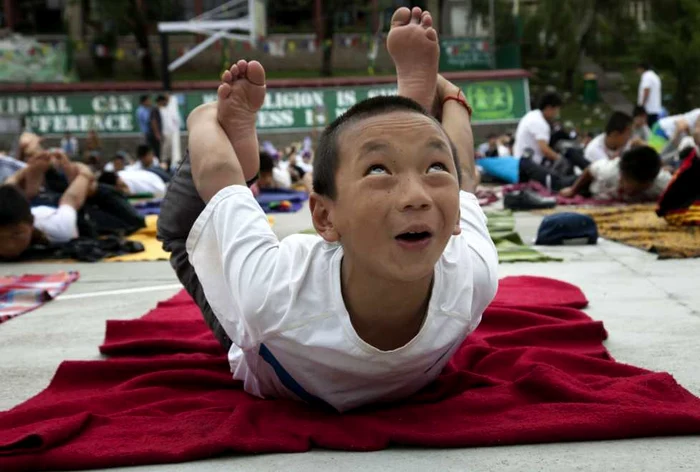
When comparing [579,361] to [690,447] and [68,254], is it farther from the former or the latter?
[68,254]

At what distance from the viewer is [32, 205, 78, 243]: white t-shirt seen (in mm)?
7250

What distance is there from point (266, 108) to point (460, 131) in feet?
63.4

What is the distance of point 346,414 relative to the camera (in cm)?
268

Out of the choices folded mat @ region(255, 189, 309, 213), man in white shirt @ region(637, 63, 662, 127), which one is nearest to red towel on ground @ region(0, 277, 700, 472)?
folded mat @ region(255, 189, 309, 213)

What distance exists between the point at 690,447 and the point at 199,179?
1394 millimetres

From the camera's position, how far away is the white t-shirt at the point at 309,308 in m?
2.51

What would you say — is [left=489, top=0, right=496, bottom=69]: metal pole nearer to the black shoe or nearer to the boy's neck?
the black shoe

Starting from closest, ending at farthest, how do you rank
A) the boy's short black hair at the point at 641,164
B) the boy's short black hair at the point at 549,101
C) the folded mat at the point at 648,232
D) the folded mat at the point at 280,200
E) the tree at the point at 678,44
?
the folded mat at the point at 648,232 < the boy's short black hair at the point at 641,164 < the folded mat at the point at 280,200 < the boy's short black hair at the point at 549,101 < the tree at the point at 678,44

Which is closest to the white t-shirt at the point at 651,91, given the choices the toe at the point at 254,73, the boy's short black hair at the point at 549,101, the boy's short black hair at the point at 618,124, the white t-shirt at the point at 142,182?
the boy's short black hair at the point at 549,101

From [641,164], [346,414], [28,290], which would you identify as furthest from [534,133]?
[346,414]

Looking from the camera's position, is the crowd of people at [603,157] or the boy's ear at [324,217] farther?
the crowd of people at [603,157]

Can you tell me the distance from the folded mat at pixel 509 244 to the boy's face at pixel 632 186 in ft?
4.51

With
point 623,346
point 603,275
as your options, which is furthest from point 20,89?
point 623,346

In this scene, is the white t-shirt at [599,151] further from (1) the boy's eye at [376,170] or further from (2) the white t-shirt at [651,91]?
(1) the boy's eye at [376,170]
